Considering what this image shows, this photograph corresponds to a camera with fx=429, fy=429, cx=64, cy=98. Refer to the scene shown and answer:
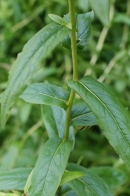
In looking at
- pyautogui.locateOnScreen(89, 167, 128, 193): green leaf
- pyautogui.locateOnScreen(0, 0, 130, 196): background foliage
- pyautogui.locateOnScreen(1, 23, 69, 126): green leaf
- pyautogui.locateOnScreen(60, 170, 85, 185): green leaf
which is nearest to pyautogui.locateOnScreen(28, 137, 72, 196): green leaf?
pyautogui.locateOnScreen(60, 170, 85, 185): green leaf

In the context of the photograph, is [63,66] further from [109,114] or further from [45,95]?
[109,114]

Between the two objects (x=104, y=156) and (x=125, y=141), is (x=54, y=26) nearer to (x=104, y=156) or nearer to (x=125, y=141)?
(x=125, y=141)

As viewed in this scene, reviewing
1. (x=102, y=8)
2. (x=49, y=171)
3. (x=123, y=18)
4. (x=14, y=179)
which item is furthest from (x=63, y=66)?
(x=102, y=8)

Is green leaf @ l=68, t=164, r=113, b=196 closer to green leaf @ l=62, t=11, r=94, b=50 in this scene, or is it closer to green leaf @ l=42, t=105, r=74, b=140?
green leaf @ l=42, t=105, r=74, b=140

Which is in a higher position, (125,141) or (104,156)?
(125,141)

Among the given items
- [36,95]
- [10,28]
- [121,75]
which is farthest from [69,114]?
[10,28]

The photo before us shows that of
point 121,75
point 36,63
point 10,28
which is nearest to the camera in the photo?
point 36,63

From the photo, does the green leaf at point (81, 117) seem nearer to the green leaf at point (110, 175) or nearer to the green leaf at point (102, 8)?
the green leaf at point (110, 175)
